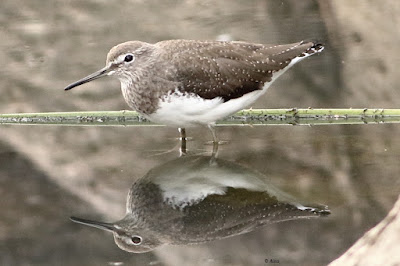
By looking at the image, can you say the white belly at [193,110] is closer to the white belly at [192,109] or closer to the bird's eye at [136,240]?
the white belly at [192,109]

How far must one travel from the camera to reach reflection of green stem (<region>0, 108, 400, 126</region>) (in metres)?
7.68

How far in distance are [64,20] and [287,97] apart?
3811 mm

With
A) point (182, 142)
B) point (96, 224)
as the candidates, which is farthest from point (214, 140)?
point (96, 224)

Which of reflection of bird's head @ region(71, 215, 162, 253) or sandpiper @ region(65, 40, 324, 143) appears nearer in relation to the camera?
reflection of bird's head @ region(71, 215, 162, 253)

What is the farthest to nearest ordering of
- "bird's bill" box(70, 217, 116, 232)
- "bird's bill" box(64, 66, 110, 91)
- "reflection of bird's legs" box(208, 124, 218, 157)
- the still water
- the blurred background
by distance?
"reflection of bird's legs" box(208, 124, 218, 157), "bird's bill" box(64, 66, 110, 91), "bird's bill" box(70, 217, 116, 232), the blurred background, the still water

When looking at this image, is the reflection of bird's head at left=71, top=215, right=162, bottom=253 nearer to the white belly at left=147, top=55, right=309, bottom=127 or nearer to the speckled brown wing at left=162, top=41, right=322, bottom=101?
the white belly at left=147, top=55, right=309, bottom=127

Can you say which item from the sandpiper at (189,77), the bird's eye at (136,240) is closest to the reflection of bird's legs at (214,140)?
the sandpiper at (189,77)

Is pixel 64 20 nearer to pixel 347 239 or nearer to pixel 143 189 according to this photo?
pixel 143 189

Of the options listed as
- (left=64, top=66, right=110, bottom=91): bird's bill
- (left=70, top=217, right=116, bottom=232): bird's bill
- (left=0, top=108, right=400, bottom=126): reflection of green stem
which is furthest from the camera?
(left=0, top=108, right=400, bottom=126): reflection of green stem

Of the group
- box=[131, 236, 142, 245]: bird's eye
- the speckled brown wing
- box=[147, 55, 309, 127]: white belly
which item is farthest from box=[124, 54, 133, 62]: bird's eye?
box=[131, 236, 142, 245]: bird's eye

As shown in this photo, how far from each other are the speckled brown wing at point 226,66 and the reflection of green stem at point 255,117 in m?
0.59

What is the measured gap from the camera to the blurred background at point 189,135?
5.59 metres

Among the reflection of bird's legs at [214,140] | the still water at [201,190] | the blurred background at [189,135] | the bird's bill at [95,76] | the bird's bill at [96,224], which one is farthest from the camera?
the reflection of bird's legs at [214,140]

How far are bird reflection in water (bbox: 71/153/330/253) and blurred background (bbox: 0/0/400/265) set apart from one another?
0.11 meters
